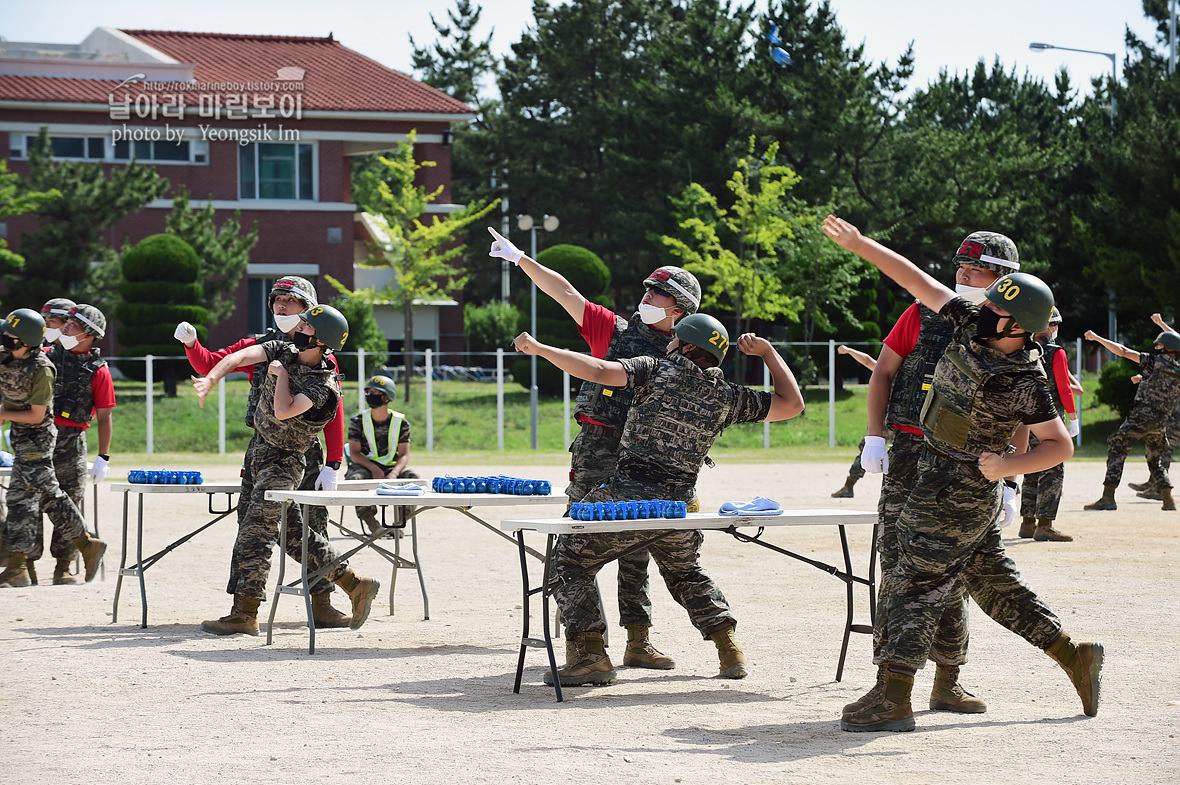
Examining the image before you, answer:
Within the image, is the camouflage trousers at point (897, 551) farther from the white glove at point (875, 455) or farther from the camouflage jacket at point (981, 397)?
the camouflage jacket at point (981, 397)

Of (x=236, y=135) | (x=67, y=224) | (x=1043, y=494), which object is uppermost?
(x=236, y=135)

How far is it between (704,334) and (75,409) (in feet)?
20.8

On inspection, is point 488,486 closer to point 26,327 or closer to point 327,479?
point 327,479

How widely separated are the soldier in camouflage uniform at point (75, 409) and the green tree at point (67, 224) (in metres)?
25.8

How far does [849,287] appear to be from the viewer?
4341 centimetres

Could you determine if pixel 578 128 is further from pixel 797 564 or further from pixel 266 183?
pixel 797 564

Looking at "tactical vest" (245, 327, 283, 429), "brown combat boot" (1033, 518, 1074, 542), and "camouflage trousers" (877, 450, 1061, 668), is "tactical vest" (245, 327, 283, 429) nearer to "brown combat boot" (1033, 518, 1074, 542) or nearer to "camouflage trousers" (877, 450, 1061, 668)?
"camouflage trousers" (877, 450, 1061, 668)

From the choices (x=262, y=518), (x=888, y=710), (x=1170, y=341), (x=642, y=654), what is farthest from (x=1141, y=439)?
(x=888, y=710)

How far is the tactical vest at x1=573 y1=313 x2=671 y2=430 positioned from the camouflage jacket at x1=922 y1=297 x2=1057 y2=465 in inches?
78.7

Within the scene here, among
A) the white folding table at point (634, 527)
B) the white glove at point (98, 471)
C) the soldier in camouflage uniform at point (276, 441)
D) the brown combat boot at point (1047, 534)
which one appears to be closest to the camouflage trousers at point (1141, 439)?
the brown combat boot at point (1047, 534)

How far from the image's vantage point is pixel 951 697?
6969 millimetres

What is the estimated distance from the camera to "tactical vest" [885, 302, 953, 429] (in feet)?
24.0

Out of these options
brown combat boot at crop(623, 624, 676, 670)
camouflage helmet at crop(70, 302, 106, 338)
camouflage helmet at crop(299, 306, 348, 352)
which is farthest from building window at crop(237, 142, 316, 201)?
brown combat boot at crop(623, 624, 676, 670)

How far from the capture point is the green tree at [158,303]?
1389 inches
